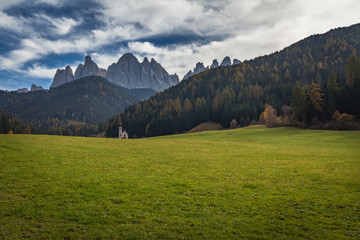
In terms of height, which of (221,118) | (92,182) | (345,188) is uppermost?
(221,118)

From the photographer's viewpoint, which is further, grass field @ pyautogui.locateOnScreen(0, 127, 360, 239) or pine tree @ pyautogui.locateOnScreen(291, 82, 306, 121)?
pine tree @ pyautogui.locateOnScreen(291, 82, 306, 121)

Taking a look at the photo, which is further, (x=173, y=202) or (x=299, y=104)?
(x=299, y=104)

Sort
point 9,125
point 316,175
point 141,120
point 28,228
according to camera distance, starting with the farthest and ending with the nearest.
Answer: point 141,120 → point 9,125 → point 316,175 → point 28,228

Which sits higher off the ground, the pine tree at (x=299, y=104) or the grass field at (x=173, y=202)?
the pine tree at (x=299, y=104)

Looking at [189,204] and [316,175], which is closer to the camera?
[189,204]

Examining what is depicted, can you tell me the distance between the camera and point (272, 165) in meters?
24.8

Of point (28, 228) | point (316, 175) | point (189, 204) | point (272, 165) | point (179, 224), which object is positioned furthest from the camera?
point (272, 165)

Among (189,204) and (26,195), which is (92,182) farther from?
(189,204)

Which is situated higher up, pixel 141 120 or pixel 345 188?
pixel 141 120

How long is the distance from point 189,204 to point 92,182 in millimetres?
8021

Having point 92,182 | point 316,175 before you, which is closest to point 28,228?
point 92,182

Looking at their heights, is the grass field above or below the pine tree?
below

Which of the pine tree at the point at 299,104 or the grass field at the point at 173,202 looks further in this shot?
the pine tree at the point at 299,104

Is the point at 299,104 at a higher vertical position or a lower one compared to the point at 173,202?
higher
